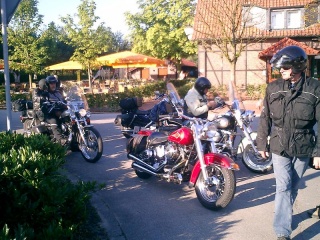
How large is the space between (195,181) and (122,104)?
471cm

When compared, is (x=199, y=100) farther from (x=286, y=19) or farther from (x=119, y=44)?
(x=119, y=44)

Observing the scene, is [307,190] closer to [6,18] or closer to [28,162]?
[28,162]

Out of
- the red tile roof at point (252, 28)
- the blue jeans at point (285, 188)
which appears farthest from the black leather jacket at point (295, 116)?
the red tile roof at point (252, 28)

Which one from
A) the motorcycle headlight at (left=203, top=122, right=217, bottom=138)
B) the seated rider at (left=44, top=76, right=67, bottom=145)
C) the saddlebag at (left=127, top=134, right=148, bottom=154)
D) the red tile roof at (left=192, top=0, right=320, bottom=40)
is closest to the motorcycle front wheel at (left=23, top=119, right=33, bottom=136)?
the seated rider at (left=44, top=76, right=67, bottom=145)

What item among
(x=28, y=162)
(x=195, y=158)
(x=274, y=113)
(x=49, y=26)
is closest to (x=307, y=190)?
(x=195, y=158)

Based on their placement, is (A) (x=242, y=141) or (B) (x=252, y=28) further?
(B) (x=252, y=28)

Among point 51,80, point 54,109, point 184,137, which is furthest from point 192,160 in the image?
point 51,80

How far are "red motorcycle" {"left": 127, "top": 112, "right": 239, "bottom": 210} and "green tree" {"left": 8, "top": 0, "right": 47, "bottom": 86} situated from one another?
23743 mm

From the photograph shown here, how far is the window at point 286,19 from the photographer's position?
26781mm

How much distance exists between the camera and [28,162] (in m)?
3.74

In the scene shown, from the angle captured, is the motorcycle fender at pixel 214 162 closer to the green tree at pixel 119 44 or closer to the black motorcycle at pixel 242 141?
the black motorcycle at pixel 242 141

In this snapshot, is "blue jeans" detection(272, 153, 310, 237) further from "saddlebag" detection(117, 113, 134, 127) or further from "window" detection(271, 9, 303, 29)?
"window" detection(271, 9, 303, 29)

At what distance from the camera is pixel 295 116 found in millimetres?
4145

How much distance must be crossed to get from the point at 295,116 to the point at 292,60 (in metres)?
0.54
